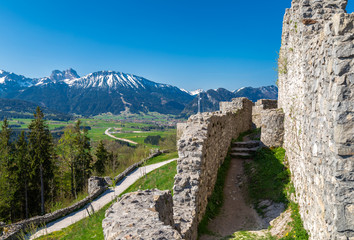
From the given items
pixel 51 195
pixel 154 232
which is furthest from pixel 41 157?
pixel 154 232

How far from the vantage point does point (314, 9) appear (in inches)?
354

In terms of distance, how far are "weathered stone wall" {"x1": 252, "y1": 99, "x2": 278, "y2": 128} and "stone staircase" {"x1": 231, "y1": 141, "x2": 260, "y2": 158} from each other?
889cm

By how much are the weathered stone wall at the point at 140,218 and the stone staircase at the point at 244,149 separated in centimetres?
1007

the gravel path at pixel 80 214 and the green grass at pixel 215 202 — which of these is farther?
the gravel path at pixel 80 214

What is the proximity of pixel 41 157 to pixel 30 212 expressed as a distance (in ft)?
22.5

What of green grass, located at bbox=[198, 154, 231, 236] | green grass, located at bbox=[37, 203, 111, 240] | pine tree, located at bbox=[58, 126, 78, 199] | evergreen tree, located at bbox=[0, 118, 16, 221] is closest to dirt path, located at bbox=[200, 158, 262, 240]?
green grass, located at bbox=[198, 154, 231, 236]

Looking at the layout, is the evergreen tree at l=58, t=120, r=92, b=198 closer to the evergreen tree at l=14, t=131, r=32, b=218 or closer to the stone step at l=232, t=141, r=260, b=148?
the evergreen tree at l=14, t=131, r=32, b=218

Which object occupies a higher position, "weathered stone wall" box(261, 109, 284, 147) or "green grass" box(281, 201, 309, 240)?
"weathered stone wall" box(261, 109, 284, 147)

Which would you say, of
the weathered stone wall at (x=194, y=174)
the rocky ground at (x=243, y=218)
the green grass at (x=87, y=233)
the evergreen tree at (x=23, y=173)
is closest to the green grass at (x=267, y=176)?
the rocky ground at (x=243, y=218)

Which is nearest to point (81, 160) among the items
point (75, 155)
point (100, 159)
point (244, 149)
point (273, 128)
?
point (75, 155)

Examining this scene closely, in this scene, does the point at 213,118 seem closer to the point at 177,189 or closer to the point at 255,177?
the point at 255,177

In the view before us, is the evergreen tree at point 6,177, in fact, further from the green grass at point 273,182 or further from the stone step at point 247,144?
the green grass at point 273,182

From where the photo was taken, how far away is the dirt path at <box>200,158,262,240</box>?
26.7ft

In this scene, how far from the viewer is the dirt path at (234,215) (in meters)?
8.14
